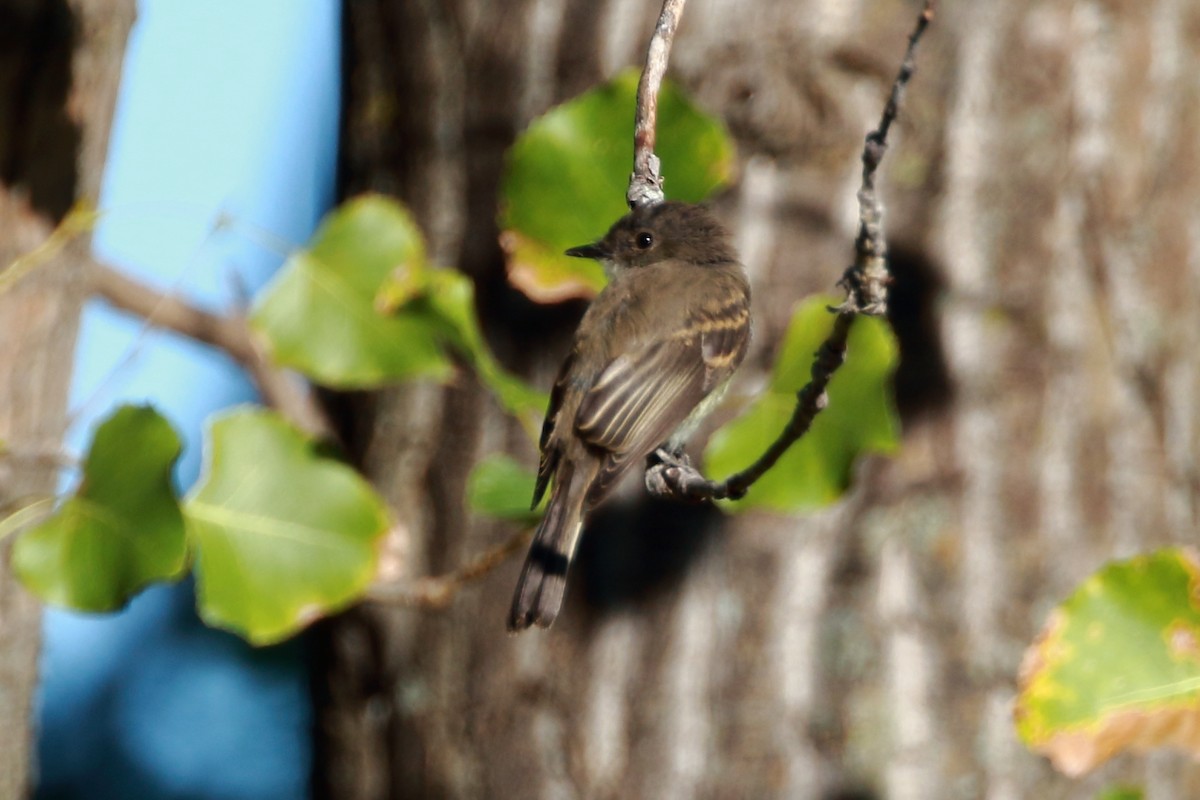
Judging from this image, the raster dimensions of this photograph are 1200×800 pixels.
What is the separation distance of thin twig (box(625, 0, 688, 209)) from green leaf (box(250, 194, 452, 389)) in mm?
447

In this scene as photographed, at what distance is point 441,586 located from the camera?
2729 mm

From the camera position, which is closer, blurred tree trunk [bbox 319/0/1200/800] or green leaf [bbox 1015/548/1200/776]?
green leaf [bbox 1015/548/1200/776]

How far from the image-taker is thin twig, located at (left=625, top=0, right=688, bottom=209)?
206 centimetres

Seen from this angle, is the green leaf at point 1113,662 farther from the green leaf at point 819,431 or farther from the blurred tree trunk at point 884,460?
the blurred tree trunk at point 884,460

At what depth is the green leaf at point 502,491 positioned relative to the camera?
8.39ft

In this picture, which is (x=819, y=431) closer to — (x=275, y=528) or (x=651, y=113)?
(x=651, y=113)

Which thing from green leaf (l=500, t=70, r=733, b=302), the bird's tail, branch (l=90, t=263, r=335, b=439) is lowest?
branch (l=90, t=263, r=335, b=439)

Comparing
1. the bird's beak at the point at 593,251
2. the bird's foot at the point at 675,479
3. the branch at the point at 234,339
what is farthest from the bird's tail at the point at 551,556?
the branch at the point at 234,339

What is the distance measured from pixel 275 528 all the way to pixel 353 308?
1.45 ft

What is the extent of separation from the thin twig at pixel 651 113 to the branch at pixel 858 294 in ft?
1.33

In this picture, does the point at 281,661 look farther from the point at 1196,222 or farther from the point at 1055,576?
the point at 1196,222

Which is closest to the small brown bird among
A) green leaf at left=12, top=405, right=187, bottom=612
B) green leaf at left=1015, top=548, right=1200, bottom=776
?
green leaf at left=12, top=405, right=187, bottom=612

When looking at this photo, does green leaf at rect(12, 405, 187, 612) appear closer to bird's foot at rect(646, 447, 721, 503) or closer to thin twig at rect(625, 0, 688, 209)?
bird's foot at rect(646, 447, 721, 503)

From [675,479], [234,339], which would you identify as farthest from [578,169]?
[234,339]
